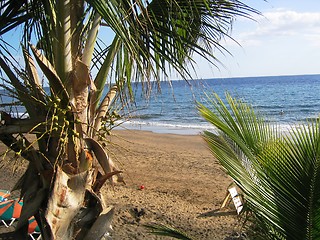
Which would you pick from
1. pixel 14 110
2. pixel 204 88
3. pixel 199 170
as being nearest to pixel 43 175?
pixel 14 110

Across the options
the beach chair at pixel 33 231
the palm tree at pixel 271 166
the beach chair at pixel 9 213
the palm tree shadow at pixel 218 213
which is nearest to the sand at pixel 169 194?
the palm tree shadow at pixel 218 213

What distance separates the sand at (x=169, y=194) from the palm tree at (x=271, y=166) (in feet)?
2.15

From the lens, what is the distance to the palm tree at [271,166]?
2088 millimetres

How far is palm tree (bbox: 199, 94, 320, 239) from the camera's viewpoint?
2088 mm

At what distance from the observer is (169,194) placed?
809 cm

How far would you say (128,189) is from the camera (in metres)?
8.27

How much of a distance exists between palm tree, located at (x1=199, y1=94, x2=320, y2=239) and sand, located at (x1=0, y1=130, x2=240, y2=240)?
654 millimetres

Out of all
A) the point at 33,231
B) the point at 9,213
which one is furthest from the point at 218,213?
the point at 9,213

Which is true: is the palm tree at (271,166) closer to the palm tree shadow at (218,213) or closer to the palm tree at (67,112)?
the palm tree at (67,112)

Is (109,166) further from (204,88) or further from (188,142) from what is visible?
(188,142)

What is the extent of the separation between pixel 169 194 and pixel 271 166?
→ 602 centimetres

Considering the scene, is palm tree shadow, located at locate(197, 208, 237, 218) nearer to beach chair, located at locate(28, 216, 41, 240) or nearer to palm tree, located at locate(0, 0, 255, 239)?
beach chair, located at locate(28, 216, 41, 240)

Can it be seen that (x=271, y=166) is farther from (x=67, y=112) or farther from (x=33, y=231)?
(x=33, y=231)

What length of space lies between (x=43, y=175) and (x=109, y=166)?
0.49 metres
